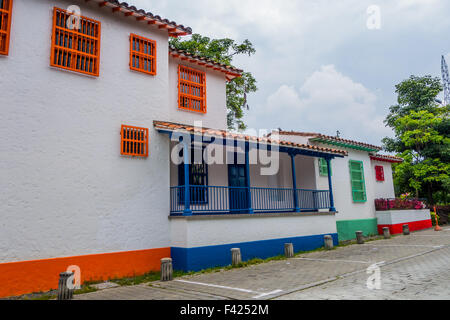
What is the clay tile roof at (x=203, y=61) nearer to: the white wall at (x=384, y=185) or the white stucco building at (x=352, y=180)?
the white stucco building at (x=352, y=180)

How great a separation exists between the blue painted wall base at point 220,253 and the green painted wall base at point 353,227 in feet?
12.5

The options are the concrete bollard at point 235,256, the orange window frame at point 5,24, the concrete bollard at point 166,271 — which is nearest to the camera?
the orange window frame at point 5,24

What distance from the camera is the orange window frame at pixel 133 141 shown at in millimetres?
9016

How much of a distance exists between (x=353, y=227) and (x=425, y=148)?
11.3 metres

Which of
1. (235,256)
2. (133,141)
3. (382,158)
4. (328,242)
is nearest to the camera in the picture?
(133,141)

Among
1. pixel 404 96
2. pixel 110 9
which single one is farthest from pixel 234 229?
pixel 404 96

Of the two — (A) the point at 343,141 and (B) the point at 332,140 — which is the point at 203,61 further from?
(A) the point at 343,141

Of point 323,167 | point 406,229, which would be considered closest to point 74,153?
point 323,167

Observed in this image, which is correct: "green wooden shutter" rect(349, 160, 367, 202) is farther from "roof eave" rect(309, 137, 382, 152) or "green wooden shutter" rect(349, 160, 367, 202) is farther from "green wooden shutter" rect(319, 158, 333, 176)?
"green wooden shutter" rect(319, 158, 333, 176)

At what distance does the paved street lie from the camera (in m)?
6.00

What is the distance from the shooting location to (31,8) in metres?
8.06

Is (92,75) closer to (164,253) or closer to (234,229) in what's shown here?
(164,253)

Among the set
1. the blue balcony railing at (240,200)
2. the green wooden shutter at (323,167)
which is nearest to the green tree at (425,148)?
the green wooden shutter at (323,167)

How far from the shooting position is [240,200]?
453 inches
